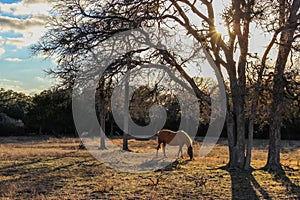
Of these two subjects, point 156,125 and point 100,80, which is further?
point 156,125

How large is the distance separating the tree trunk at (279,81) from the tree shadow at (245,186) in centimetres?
158

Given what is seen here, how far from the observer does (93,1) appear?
10812 mm

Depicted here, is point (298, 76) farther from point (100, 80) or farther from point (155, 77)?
point (100, 80)

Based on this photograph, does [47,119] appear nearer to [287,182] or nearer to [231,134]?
[231,134]

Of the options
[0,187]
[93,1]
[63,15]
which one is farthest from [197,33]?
[0,187]

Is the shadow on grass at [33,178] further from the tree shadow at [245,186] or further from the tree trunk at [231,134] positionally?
the tree trunk at [231,134]

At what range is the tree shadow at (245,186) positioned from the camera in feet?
26.1

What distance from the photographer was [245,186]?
359 inches

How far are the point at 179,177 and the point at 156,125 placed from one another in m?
21.4

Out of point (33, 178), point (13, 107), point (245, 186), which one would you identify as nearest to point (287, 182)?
point (245, 186)

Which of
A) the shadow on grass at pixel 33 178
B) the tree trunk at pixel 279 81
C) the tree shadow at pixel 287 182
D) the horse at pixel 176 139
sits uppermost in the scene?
the tree trunk at pixel 279 81

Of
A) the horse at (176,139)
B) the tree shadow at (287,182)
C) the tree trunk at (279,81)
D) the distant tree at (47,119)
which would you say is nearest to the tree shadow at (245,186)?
the tree shadow at (287,182)

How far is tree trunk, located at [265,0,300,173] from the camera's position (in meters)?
10.6

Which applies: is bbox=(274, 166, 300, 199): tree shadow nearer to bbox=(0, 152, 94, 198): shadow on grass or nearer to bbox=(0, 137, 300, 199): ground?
bbox=(0, 137, 300, 199): ground
